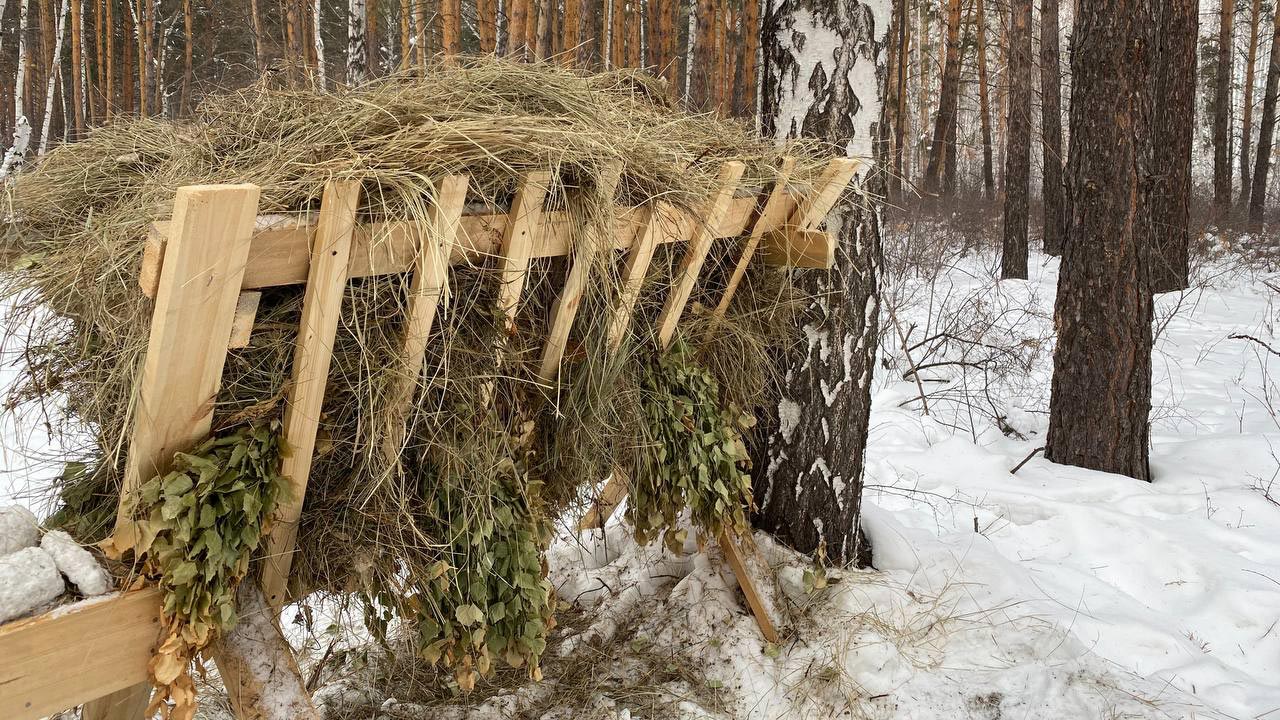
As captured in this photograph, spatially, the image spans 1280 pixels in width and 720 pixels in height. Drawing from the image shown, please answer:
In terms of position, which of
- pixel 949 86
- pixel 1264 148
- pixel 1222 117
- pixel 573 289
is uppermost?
pixel 949 86

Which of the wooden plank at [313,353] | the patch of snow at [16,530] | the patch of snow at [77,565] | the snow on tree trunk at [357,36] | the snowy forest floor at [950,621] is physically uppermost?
the snow on tree trunk at [357,36]

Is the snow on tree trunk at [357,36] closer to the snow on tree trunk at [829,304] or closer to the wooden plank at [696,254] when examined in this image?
the snow on tree trunk at [829,304]

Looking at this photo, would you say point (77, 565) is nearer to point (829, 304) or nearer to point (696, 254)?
point (696, 254)

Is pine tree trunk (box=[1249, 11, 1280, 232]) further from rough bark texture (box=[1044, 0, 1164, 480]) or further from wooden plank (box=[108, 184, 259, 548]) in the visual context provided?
wooden plank (box=[108, 184, 259, 548])

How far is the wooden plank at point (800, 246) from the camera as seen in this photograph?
2217 millimetres

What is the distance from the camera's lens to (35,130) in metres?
18.9

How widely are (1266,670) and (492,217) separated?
2.66m

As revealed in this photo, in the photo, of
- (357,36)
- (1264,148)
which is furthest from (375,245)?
(1264,148)

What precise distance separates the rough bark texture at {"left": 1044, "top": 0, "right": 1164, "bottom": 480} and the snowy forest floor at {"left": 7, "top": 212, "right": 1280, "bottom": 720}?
0.26 meters

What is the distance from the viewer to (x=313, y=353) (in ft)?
4.59

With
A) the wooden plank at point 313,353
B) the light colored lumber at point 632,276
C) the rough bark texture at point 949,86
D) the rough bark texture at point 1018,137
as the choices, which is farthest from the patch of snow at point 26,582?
the rough bark texture at point 949,86

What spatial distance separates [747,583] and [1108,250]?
8.25 ft

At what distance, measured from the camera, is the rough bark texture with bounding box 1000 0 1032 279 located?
930cm

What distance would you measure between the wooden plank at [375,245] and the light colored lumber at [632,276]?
0.03 metres
